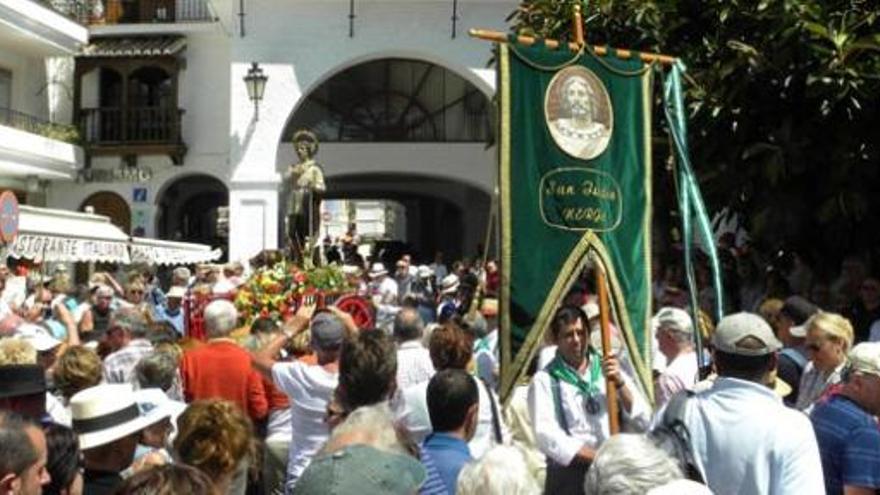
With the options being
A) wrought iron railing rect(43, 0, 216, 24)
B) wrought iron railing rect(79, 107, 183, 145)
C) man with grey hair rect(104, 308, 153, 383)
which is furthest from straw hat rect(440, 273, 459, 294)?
wrought iron railing rect(43, 0, 216, 24)

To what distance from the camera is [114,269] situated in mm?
23172

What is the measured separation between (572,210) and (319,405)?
67.2 inches

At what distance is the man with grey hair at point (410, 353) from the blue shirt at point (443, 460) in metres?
1.66

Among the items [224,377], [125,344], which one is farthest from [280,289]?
[224,377]

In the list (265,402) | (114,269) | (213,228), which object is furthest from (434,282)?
(265,402)

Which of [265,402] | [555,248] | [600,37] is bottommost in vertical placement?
[265,402]

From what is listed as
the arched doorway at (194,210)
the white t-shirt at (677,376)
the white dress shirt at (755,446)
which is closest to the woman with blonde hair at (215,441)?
the white dress shirt at (755,446)

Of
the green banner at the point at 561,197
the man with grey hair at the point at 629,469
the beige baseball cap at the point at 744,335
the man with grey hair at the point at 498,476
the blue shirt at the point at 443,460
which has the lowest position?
the blue shirt at the point at 443,460

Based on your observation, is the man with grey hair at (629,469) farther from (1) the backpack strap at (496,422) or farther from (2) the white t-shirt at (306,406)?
(2) the white t-shirt at (306,406)

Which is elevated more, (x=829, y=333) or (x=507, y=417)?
(x=829, y=333)

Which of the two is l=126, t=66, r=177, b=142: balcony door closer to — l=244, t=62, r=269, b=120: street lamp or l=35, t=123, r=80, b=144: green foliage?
l=35, t=123, r=80, b=144: green foliage

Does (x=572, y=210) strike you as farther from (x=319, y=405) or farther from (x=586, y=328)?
(x=319, y=405)

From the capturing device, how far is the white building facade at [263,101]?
22.9 meters

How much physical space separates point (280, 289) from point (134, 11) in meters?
15.2
